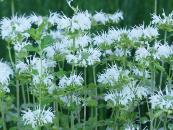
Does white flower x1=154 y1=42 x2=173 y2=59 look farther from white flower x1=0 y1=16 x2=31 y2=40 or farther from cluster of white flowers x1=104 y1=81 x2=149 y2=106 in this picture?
white flower x1=0 y1=16 x2=31 y2=40

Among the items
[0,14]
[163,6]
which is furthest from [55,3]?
[163,6]

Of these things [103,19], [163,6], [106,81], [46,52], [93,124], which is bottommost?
[93,124]

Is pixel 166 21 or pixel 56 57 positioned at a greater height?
pixel 166 21

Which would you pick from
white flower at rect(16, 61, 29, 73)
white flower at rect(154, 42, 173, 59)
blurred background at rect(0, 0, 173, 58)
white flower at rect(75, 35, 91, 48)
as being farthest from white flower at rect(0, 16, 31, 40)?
blurred background at rect(0, 0, 173, 58)

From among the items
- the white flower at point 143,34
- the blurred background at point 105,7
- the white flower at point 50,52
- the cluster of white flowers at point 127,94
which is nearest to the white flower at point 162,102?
the cluster of white flowers at point 127,94

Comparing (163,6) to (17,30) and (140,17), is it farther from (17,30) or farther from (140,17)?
(17,30)

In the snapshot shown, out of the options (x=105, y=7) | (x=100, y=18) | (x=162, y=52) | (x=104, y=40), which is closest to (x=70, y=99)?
(x=104, y=40)
